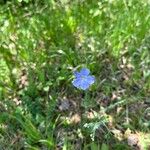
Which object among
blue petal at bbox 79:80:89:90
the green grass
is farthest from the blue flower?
the green grass

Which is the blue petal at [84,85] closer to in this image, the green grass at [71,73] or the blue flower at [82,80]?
the blue flower at [82,80]

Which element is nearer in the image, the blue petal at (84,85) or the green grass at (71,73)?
the blue petal at (84,85)

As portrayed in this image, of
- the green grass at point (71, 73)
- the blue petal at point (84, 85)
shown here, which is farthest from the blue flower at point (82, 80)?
the green grass at point (71, 73)

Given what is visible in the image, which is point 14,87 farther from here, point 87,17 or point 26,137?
point 87,17

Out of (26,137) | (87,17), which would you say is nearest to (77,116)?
(26,137)

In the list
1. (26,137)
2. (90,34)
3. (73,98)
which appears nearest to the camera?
(26,137)

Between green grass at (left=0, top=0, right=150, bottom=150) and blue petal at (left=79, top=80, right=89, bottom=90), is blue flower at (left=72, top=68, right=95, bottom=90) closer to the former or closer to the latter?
blue petal at (left=79, top=80, right=89, bottom=90)

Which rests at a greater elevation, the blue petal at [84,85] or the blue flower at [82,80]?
the blue flower at [82,80]

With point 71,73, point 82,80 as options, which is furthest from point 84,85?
point 71,73
